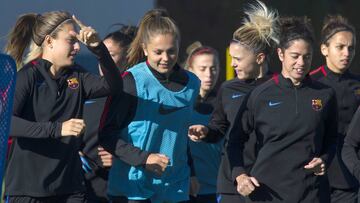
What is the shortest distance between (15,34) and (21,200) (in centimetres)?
119

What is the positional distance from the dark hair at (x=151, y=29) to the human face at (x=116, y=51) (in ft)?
3.18

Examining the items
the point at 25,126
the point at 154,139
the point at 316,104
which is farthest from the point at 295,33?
the point at 25,126

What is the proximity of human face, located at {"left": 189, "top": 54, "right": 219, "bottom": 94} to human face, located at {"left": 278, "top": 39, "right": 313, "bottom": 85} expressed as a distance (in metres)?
2.19

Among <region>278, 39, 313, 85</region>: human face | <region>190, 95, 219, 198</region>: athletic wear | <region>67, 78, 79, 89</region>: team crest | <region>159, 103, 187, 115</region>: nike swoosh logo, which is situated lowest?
<region>190, 95, 219, 198</region>: athletic wear

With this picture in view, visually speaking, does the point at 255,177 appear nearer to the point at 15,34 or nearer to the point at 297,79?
the point at 297,79

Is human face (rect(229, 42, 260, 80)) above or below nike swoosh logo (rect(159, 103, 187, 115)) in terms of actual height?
above

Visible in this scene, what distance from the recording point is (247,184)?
696 cm

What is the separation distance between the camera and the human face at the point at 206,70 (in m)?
9.38

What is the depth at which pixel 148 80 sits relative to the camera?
707 cm

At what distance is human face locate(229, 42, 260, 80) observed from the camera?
8047mm

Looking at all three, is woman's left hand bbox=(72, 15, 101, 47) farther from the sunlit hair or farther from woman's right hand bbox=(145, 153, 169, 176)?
the sunlit hair

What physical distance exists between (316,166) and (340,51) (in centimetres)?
180

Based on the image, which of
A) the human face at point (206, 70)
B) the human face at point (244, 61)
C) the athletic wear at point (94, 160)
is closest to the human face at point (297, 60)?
the human face at point (244, 61)

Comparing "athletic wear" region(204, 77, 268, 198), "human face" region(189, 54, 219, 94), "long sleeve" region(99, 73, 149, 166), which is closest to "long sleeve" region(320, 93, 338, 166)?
"athletic wear" region(204, 77, 268, 198)
